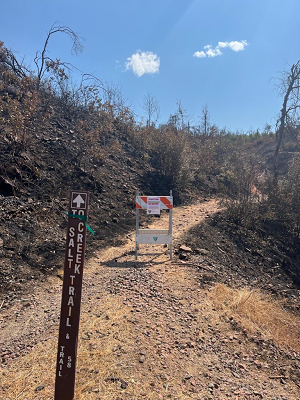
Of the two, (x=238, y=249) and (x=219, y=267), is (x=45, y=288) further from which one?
(x=238, y=249)

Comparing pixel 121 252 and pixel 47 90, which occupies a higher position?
pixel 47 90

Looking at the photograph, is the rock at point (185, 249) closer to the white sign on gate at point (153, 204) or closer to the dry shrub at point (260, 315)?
the white sign on gate at point (153, 204)

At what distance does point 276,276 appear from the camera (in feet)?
24.7

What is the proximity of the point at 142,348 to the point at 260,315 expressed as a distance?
254 cm

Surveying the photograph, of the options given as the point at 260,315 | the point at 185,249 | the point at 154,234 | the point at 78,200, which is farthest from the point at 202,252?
the point at 78,200

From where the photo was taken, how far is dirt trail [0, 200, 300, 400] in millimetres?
2824

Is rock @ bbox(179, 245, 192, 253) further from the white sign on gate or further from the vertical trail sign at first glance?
the vertical trail sign

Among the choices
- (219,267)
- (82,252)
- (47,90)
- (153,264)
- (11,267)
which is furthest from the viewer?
(47,90)

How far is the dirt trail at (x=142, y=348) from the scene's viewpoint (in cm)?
282

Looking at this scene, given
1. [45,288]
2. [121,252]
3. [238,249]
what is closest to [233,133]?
[238,249]

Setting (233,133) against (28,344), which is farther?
(233,133)

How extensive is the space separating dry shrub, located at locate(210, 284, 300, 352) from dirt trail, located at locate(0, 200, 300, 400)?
0.25m

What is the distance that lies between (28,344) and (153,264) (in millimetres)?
3119

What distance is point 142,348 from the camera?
3336 mm
